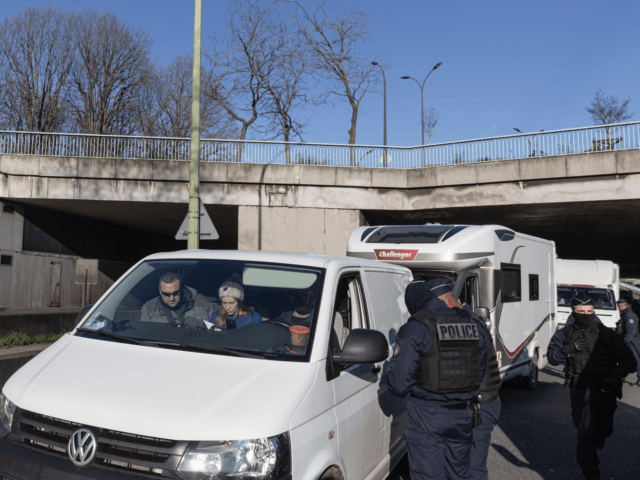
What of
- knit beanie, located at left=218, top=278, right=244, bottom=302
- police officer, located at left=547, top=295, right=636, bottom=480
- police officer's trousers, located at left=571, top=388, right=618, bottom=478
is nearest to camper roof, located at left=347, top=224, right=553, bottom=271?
police officer, located at left=547, top=295, right=636, bottom=480

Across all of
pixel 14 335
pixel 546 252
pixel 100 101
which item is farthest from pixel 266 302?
pixel 100 101

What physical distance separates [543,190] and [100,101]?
3174 cm

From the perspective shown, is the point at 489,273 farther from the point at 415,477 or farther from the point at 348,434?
the point at 348,434

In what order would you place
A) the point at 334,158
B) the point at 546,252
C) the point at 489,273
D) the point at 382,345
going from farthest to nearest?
the point at 334,158 → the point at 546,252 → the point at 489,273 → the point at 382,345

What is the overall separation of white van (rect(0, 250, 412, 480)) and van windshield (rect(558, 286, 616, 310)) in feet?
51.6

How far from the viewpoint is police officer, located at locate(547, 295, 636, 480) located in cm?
496

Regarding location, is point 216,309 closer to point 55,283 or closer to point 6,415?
point 6,415

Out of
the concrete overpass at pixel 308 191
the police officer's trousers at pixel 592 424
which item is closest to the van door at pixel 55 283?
the concrete overpass at pixel 308 191

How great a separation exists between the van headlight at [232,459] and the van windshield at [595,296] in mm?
17078

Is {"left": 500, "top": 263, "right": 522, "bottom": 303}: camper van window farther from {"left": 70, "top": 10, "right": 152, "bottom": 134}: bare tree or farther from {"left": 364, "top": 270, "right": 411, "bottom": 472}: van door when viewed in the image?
{"left": 70, "top": 10, "right": 152, "bottom": 134}: bare tree

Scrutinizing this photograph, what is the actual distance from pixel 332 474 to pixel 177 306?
1.37 meters

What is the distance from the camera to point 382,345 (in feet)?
10.2

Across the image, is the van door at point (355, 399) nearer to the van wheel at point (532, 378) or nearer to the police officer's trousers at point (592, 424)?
the police officer's trousers at point (592, 424)

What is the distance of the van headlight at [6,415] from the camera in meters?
2.69
